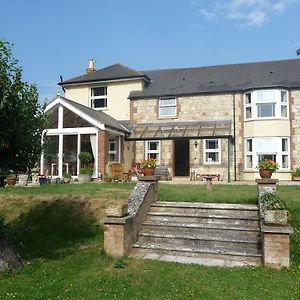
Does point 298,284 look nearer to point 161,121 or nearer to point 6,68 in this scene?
point 6,68

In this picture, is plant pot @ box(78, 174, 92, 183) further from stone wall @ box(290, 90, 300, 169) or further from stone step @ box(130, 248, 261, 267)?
stone wall @ box(290, 90, 300, 169)

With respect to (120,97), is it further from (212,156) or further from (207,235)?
(207,235)

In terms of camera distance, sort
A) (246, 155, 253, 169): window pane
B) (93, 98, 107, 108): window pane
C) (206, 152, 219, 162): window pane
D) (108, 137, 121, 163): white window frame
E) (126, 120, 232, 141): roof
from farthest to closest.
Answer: (93, 98, 107, 108): window pane < (206, 152, 219, 162): window pane < (246, 155, 253, 169): window pane < (108, 137, 121, 163): white window frame < (126, 120, 232, 141): roof

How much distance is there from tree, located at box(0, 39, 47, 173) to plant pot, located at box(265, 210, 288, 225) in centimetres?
501

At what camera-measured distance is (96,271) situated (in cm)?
691

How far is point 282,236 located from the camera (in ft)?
23.0

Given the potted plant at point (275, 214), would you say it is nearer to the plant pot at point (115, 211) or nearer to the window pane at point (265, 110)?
the plant pot at point (115, 211)

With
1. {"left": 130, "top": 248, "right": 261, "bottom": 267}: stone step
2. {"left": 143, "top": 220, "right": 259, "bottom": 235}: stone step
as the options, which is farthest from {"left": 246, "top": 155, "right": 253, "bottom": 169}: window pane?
{"left": 130, "top": 248, "right": 261, "bottom": 267}: stone step

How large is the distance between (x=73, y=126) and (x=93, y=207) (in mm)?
13012

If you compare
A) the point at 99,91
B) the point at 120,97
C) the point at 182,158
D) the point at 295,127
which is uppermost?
the point at 99,91

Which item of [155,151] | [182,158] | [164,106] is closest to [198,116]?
[164,106]

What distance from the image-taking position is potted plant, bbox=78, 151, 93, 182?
1947 cm

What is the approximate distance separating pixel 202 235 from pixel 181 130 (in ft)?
47.1

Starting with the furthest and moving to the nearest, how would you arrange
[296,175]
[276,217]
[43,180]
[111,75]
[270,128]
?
[111,75]
[270,128]
[296,175]
[43,180]
[276,217]
